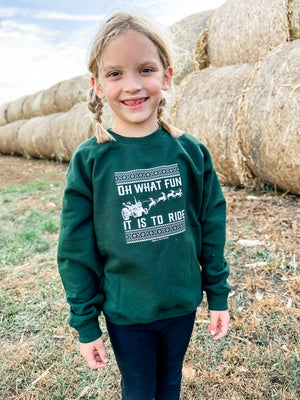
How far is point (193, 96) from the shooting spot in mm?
4801

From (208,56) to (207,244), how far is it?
476 centimetres

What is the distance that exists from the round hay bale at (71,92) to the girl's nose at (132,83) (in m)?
8.04

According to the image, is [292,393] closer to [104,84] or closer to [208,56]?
[104,84]

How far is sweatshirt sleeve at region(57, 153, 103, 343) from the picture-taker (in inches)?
45.2

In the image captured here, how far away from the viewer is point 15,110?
13.7m

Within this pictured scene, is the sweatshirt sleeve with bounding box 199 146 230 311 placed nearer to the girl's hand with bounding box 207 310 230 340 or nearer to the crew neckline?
the girl's hand with bounding box 207 310 230 340

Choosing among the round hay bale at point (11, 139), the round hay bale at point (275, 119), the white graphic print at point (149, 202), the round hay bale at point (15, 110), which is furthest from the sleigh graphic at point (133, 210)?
the round hay bale at point (15, 110)

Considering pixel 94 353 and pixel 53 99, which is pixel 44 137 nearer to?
pixel 53 99

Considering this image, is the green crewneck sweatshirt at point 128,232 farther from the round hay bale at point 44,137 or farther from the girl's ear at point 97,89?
the round hay bale at point 44,137

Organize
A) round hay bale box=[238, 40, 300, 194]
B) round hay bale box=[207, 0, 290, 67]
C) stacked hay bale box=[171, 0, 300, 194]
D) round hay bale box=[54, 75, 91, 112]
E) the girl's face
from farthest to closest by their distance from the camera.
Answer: round hay bale box=[54, 75, 91, 112], round hay bale box=[207, 0, 290, 67], stacked hay bale box=[171, 0, 300, 194], round hay bale box=[238, 40, 300, 194], the girl's face

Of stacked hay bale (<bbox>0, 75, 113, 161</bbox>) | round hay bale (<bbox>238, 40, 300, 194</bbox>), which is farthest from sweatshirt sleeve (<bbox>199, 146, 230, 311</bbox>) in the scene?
stacked hay bale (<bbox>0, 75, 113, 161</bbox>)

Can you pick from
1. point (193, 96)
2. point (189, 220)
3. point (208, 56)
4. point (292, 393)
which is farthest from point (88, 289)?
point (208, 56)

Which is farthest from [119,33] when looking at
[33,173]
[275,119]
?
[33,173]

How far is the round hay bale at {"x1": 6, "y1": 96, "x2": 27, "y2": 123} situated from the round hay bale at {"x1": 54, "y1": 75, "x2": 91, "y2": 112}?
385cm
